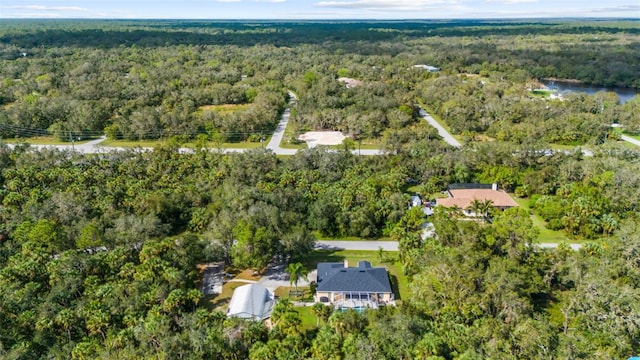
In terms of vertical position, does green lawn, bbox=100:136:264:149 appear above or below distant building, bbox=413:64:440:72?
below

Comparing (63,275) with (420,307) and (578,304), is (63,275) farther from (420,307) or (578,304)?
(578,304)

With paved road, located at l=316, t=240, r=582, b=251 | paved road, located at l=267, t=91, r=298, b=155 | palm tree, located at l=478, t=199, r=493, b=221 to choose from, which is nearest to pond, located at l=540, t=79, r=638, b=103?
paved road, located at l=267, t=91, r=298, b=155

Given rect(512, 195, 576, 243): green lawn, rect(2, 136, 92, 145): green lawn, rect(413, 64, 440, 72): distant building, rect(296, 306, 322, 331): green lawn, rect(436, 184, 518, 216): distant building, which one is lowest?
rect(296, 306, 322, 331): green lawn

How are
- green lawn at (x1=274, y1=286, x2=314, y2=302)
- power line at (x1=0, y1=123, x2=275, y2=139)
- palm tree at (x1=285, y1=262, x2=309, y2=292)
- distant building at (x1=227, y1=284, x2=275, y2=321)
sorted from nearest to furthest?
distant building at (x1=227, y1=284, x2=275, y2=321) → palm tree at (x1=285, y1=262, x2=309, y2=292) → green lawn at (x1=274, y1=286, x2=314, y2=302) → power line at (x1=0, y1=123, x2=275, y2=139)

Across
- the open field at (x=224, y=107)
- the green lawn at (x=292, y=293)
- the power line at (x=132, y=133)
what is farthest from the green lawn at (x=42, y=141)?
the green lawn at (x=292, y=293)

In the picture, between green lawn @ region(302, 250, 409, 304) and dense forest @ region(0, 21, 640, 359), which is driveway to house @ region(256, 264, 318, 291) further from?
green lawn @ region(302, 250, 409, 304)

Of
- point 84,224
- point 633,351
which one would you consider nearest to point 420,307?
point 633,351

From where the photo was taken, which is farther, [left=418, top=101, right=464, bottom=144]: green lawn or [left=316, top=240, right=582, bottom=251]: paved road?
[left=418, top=101, right=464, bottom=144]: green lawn
